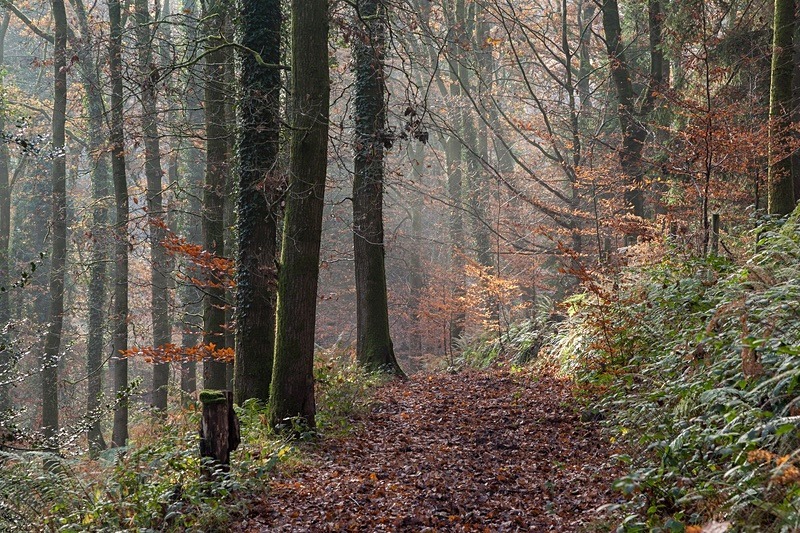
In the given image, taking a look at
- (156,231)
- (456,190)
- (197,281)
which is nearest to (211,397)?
(197,281)

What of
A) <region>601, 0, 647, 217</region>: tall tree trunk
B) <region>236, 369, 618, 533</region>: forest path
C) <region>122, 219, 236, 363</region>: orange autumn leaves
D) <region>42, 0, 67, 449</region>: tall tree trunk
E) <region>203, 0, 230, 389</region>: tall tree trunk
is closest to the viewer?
<region>236, 369, 618, 533</region>: forest path

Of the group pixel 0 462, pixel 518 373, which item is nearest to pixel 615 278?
pixel 518 373

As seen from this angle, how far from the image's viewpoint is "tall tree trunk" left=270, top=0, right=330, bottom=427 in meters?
7.81

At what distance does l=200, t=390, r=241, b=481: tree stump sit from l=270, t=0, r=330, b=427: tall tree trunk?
72.4 inches

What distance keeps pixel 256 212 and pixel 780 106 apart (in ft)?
22.7

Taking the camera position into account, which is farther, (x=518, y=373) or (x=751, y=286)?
(x=518, y=373)

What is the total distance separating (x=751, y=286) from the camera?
6199 mm

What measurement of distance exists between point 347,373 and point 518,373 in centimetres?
299

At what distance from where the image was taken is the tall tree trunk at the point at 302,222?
781 cm


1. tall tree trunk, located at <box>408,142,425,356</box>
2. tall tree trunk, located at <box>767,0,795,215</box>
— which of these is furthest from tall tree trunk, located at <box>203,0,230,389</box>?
tall tree trunk, located at <box>408,142,425,356</box>

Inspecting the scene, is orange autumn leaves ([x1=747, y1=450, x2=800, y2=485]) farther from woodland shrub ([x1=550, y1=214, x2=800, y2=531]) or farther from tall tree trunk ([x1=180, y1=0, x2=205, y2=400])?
tall tree trunk ([x1=180, y1=0, x2=205, y2=400])

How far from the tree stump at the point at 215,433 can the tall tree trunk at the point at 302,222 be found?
6.03 feet

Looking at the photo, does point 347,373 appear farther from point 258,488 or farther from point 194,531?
point 194,531

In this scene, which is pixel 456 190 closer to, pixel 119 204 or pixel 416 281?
pixel 416 281
